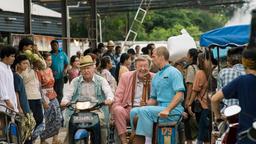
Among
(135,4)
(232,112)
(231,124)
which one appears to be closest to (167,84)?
(231,124)

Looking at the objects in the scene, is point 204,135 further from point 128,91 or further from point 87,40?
point 87,40

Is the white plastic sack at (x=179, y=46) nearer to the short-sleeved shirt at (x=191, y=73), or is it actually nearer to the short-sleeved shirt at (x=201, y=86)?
the short-sleeved shirt at (x=191, y=73)

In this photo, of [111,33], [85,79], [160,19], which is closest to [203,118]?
[85,79]

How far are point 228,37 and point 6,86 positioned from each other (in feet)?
11.9

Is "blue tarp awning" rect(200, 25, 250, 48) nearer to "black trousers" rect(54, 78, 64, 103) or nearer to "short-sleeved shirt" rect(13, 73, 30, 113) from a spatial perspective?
"short-sleeved shirt" rect(13, 73, 30, 113)

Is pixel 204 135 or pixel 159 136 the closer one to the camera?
pixel 159 136

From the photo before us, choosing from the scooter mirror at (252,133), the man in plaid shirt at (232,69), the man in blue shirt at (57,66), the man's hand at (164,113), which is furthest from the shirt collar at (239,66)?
the man in blue shirt at (57,66)

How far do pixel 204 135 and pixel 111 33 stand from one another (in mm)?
44031

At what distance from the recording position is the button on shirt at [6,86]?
9561 millimetres

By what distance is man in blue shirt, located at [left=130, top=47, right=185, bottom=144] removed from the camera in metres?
Result: 9.33

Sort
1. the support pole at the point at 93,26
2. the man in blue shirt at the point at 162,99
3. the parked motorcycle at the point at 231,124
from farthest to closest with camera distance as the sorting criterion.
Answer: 1. the support pole at the point at 93,26
2. the man in blue shirt at the point at 162,99
3. the parked motorcycle at the point at 231,124

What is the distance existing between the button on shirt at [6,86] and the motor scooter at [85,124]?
95 cm

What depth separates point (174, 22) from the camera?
66.5 m

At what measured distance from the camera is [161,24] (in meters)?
65.5
